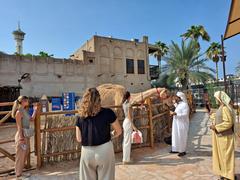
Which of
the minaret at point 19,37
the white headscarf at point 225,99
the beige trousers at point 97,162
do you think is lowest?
the beige trousers at point 97,162

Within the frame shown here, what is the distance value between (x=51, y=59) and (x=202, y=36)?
20.7m

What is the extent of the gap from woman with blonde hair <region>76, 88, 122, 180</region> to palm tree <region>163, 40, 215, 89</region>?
2091 cm

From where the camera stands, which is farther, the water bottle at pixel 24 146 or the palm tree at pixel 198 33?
the palm tree at pixel 198 33

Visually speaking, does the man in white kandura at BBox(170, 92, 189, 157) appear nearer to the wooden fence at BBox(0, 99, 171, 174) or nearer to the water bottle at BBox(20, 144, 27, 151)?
the wooden fence at BBox(0, 99, 171, 174)

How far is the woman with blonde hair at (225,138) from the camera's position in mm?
3381

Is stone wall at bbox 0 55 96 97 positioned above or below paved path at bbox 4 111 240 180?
above

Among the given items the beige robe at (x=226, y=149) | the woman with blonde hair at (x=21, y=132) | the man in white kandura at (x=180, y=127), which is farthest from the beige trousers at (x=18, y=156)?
the beige robe at (x=226, y=149)

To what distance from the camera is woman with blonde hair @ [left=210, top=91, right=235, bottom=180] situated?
3381 millimetres

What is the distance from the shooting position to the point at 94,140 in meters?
2.35

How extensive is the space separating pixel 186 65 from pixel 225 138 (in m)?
19.6

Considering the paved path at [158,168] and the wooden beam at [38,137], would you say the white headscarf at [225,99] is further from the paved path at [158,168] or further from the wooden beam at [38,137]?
the wooden beam at [38,137]

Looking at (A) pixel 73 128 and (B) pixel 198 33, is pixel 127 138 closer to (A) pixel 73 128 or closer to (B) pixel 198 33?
(A) pixel 73 128

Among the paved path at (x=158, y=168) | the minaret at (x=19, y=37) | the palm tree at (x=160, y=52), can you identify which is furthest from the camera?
the minaret at (x=19, y=37)

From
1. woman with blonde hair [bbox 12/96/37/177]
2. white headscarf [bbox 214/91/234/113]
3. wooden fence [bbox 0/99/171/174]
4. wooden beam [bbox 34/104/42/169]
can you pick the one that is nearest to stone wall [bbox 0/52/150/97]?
wooden fence [bbox 0/99/171/174]
